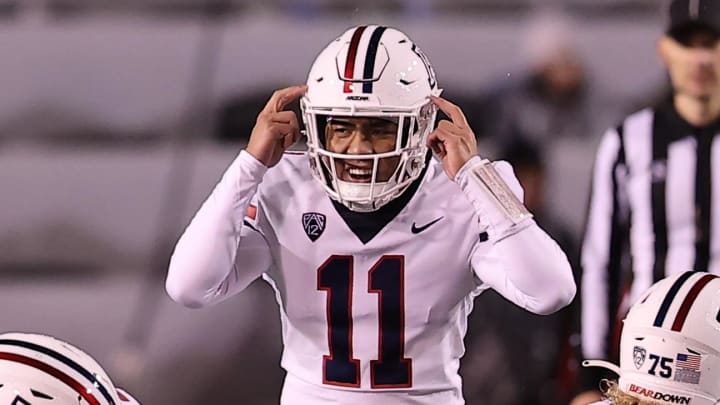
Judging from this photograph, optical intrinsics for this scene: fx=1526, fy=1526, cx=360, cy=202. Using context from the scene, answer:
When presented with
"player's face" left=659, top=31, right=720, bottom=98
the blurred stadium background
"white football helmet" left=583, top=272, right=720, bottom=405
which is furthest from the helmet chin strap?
the blurred stadium background

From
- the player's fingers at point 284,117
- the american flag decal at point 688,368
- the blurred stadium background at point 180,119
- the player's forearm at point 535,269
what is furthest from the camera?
the blurred stadium background at point 180,119

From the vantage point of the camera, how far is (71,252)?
11.8 ft

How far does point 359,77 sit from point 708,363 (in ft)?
1.86

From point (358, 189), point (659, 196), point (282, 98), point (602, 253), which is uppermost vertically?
point (282, 98)

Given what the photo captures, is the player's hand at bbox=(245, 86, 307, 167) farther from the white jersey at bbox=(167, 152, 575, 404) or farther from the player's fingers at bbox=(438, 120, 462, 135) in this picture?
the player's fingers at bbox=(438, 120, 462, 135)

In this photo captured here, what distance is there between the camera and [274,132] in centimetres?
195

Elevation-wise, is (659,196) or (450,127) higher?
(450,127)

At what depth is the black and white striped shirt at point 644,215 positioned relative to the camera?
2588 mm

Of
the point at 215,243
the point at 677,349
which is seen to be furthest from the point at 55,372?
the point at 677,349

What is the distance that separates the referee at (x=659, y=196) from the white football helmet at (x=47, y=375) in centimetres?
110

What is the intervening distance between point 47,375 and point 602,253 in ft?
4.07

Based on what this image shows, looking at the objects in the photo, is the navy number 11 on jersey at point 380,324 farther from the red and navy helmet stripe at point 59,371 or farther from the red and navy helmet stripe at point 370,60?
the red and navy helmet stripe at point 59,371

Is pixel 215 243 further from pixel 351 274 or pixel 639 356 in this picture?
pixel 639 356

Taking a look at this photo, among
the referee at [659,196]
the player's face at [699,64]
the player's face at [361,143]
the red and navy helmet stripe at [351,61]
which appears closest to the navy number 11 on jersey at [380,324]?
the player's face at [361,143]
